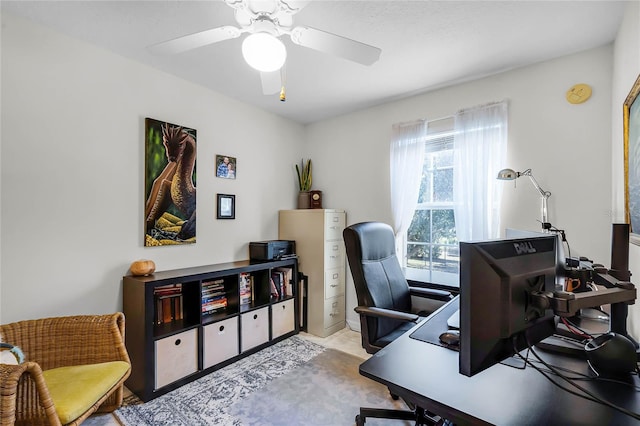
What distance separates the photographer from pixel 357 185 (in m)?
3.36

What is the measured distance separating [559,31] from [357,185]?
2028 mm

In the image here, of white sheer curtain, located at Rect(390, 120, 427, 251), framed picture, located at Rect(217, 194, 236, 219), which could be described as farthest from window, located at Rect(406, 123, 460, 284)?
framed picture, located at Rect(217, 194, 236, 219)

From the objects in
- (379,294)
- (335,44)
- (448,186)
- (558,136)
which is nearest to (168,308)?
(379,294)

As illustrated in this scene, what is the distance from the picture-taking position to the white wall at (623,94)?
1.42 meters

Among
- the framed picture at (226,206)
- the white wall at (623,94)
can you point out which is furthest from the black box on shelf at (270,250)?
the white wall at (623,94)

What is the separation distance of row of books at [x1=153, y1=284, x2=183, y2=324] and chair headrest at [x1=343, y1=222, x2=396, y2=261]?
4.81 feet

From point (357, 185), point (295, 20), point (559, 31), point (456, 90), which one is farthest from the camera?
point (357, 185)

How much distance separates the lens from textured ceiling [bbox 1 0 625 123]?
1.69 m

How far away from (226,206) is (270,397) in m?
1.71

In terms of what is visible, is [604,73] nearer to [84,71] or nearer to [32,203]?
[84,71]

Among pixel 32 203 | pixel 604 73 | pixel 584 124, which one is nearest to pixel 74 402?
pixel 32 203

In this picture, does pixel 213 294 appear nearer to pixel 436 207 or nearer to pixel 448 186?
pixel 436 207

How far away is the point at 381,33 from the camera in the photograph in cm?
192

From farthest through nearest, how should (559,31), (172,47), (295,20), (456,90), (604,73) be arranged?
1. (456,90)
2. (604,73)
3. (559,31)
4. (295,20)
5. (172,47)
